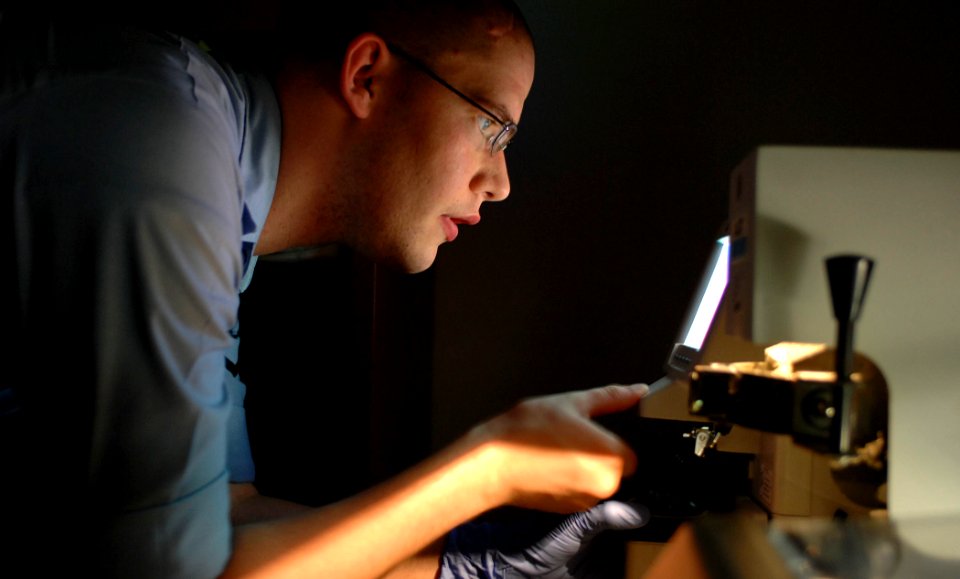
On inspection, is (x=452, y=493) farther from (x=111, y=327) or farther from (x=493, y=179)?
(x=493, y=179)

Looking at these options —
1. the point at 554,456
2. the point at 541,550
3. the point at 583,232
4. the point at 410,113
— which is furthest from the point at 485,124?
the point at 541,550

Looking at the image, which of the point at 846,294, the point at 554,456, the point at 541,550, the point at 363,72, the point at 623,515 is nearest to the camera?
the point at 846,294

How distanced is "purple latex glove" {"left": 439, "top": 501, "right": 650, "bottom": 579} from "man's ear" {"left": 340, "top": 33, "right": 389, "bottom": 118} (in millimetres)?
855

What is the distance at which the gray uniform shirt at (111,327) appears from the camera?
604mm

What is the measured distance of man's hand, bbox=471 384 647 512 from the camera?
74cm

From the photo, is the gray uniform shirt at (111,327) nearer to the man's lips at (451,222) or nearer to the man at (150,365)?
the man at (150,365)

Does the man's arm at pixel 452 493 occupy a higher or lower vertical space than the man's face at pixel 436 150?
lower

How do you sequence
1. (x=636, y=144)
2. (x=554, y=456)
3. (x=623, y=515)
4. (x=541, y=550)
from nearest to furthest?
(x=554, y=456) < (x=623, y=515) < (x=541, y=550) < (x=636, y=144)

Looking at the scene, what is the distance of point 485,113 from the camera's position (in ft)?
3.63

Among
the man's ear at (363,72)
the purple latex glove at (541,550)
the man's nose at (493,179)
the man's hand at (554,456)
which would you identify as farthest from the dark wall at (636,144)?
the man's hand at (554,456)

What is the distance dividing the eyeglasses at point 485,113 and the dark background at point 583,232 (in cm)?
50

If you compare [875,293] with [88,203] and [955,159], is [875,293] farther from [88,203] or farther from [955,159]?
[88,203]

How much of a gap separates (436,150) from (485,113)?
110mm

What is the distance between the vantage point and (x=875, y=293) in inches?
26.1
